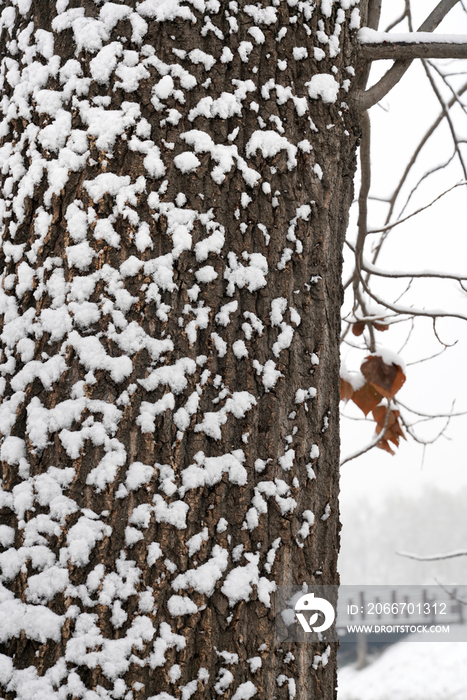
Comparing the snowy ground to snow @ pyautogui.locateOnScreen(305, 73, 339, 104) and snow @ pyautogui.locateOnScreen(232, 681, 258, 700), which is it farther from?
snow @ pyautogui.locateOnScreen(305, 73, 339, 104)

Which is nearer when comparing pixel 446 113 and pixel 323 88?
pixel 323 88

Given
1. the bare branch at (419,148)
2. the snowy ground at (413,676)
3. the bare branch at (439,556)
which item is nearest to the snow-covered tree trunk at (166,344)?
the bare branch at (419,148)

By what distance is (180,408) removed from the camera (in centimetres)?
81

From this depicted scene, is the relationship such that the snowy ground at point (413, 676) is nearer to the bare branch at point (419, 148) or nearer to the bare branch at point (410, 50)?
the bare branch at point (419, 148)

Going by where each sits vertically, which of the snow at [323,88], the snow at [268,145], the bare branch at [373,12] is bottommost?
the snow at [268,145]

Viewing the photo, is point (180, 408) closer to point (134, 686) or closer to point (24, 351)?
point (24, 351)

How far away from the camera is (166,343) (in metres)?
0.82

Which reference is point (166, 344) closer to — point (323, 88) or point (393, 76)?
point (323, 88)

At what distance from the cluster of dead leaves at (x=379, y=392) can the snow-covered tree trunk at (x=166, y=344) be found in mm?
738

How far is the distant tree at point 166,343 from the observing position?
737 millimetres

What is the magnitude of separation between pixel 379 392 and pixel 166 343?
3.65 ft

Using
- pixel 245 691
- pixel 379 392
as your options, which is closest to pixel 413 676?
pixel 379 392

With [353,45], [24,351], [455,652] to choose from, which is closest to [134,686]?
[24,351]

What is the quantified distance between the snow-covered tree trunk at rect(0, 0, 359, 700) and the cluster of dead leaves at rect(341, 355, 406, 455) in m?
0.74
